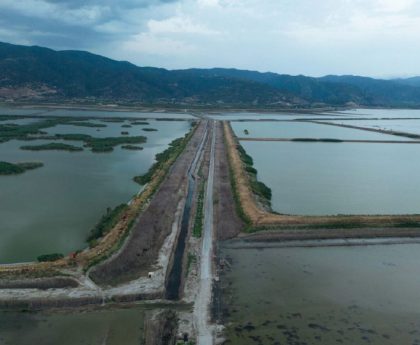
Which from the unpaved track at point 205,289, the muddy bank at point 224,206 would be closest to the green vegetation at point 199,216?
the unpaved track at point 205,289

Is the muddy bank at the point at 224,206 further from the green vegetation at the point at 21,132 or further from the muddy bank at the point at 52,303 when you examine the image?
the green vegetation at the point at 21,132

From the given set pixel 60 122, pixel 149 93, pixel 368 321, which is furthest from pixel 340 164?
pixel 149 93

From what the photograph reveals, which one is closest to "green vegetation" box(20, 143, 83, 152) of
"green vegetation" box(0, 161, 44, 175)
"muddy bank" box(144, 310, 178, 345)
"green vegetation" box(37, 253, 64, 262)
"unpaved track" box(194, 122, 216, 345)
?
"green vegetation" box(0, 161, 44, 175)

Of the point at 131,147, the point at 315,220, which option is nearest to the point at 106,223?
the point at 315,220

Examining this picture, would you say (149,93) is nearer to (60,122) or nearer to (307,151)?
(60,122)

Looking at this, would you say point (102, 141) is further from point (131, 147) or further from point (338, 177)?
point (338, 177)
